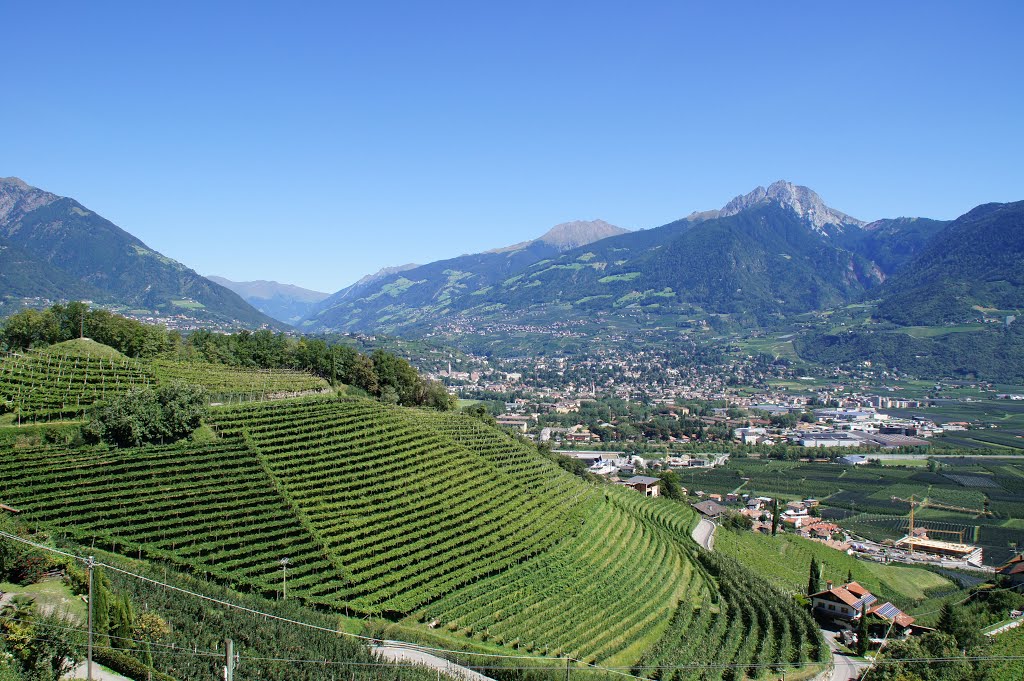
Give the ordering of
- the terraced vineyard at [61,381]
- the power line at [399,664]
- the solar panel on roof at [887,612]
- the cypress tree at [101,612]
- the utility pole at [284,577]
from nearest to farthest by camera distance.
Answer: the cypress tree at [101,612]
the power line at [399,664]
the utility pole at [284,577]
the terraced vineyard at [61,381]
the solar panel on roof at [887,612]

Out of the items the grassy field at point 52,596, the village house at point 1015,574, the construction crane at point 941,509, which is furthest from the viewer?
the construction crane at point 941,509

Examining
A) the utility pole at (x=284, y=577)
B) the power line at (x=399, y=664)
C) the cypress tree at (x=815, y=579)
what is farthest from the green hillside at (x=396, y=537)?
the cypress tree at (x=815, y=579)

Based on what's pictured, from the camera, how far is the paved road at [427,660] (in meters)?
22.0

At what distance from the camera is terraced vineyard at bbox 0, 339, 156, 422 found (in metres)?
Answer: 31.3

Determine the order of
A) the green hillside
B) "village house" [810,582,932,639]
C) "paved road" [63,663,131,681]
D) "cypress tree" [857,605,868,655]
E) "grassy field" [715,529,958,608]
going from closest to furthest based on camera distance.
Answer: "paved road" [63,663,131,681] < the green hillside < "cypress tree" [857,605,868,655] < "village house" [810,582,932,639] < "grassy field" [715,529,958,608]

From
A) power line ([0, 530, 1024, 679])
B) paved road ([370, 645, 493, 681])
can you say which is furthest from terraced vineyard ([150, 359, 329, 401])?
paved road ([370, 645, 493, 681])

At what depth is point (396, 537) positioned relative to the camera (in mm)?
28703

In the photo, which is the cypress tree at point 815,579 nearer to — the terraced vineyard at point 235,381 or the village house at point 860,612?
the village house at point 860,612

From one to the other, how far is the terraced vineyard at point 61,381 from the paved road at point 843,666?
36080 millimetres

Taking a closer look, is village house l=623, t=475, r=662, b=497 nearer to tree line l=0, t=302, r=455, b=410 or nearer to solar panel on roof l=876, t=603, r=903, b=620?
tree line l=0, t=302, r=455, b=410

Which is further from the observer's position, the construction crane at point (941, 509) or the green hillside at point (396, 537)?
the construction crane at point (941, 509)

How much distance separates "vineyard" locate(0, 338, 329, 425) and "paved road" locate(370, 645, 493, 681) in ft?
64.6

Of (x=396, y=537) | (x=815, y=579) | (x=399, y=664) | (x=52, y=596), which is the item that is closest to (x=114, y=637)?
(x=52, y=596)

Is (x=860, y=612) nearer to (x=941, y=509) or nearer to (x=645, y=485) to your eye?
(x=645, y=485)
